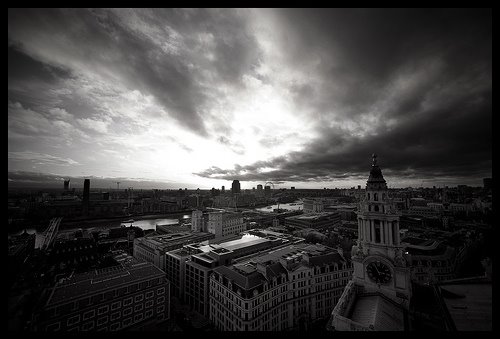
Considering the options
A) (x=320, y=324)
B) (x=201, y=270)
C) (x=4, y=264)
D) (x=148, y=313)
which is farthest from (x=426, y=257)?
(x=4, y=264)

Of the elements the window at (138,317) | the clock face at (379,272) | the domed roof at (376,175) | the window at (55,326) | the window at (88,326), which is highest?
the domed roof at (376,175)

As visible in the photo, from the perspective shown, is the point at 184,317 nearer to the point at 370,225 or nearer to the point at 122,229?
the point at 370,225

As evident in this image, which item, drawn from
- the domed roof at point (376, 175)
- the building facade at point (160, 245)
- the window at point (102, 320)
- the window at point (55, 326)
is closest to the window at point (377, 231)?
the domed roof at point (376, 175)

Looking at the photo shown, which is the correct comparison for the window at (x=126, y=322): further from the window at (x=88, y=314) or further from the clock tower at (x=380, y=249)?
the clock tower at (x=380, y=249)

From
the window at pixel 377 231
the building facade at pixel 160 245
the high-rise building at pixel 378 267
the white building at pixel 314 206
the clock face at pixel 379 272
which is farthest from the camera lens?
the white building at pixel 314 206

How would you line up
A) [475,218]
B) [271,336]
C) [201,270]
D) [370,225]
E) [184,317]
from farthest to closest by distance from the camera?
[475,218] < [201,270] < [184,317] < [370,225] < [271,336]

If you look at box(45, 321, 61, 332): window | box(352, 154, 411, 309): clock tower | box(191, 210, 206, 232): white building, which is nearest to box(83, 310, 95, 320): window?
box(45, 321, 61, 332): window

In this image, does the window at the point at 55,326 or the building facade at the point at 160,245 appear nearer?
the window at the point at 55,326

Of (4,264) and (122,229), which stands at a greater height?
(4,264)

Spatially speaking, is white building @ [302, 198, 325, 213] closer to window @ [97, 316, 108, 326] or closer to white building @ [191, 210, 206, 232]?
white building @ [191, 210, 206, 232]

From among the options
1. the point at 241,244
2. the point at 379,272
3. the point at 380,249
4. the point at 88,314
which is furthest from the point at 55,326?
the point at 380,249
